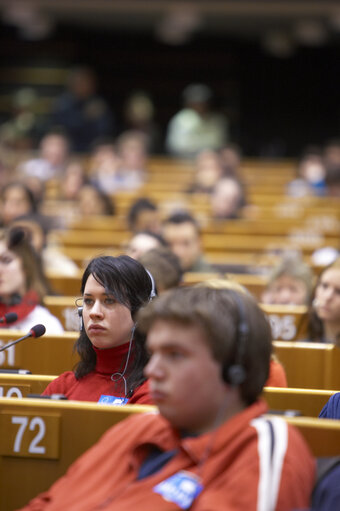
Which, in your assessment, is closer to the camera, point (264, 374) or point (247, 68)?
point (264, 374)

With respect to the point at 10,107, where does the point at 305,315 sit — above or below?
below

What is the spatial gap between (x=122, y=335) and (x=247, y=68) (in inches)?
537

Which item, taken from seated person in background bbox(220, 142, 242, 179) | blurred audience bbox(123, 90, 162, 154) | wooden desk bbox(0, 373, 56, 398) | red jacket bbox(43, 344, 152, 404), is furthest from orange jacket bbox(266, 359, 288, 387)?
blurred audience bbox(123, 90, 162, 154)

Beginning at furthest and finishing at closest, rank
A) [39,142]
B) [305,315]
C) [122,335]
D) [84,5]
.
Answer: [39,142] → [84,5] → [305,315] → [122,335]

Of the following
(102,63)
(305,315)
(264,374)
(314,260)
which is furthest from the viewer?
(102,63)

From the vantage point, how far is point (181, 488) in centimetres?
173

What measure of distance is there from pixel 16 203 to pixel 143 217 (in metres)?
1.02

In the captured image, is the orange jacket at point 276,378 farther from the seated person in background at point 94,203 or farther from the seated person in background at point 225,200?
the seated person in background at point 94,203

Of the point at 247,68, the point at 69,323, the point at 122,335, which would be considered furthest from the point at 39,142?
the point at 122,335

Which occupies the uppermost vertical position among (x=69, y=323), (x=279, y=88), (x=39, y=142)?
(x=279, y=88)

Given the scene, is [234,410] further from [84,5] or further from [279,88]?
[279,88]

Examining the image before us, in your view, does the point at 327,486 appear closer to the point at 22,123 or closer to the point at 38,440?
the point at 38,440

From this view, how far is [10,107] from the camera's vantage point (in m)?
15.4

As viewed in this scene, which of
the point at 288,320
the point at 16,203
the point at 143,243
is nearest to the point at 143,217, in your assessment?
the point at 16,203
